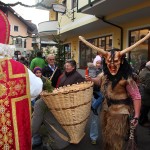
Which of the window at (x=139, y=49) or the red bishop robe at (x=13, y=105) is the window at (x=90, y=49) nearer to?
the window at (x=139, y=49)

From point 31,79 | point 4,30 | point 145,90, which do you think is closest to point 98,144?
point 145,90

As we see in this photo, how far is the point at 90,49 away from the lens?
15617 millimetres

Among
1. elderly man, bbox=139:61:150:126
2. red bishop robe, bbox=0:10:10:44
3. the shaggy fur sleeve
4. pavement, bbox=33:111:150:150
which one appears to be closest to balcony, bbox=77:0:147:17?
elderly man, bbox=139:61:150:126

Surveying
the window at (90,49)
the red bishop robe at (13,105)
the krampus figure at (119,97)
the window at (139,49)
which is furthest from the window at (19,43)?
the red bishop robe at (13,105)

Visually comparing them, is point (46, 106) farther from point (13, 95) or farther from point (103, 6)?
point (103, 6)

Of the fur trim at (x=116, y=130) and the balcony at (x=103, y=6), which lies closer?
the fur trim at (x=116, y=130)

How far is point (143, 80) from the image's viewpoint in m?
6.18

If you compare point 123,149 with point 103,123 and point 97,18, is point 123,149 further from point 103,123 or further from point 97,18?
point 97,18

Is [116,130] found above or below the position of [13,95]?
below

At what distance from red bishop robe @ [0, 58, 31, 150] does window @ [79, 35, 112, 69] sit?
10532 millimetres

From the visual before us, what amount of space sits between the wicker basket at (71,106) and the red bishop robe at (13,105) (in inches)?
22.9

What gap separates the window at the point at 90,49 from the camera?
43.4 feet

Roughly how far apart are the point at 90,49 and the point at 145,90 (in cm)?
946

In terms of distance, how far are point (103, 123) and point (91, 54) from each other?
39.7ft
